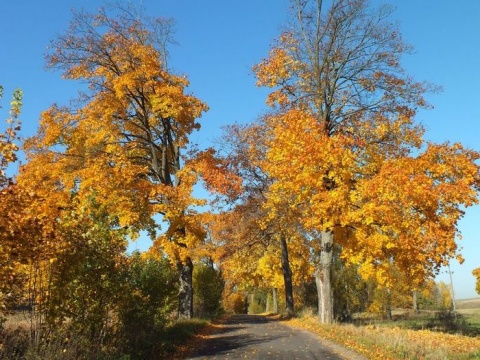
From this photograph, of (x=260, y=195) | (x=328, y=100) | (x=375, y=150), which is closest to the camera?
(x=375, y=150)

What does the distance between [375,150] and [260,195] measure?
462 inches

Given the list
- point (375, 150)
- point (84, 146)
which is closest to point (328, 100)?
point (375, 150)

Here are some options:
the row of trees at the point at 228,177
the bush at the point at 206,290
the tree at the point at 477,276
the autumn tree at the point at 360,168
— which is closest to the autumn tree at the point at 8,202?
the row of trees at the point at 228,177

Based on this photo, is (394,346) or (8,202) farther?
(394,346)

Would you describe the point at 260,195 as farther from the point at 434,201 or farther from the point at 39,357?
the point at 39,357

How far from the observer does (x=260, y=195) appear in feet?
98.0

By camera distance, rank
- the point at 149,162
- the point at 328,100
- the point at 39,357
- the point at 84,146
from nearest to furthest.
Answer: the point at 39,357 → the point at 328,100 → the point at 84,146 → the point at 149,162

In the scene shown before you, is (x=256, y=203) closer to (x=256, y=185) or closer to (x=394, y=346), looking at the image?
(x=256, y=185)

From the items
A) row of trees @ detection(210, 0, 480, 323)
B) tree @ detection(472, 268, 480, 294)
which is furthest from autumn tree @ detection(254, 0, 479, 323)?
tree @ detection(472, 268, 480, 294)

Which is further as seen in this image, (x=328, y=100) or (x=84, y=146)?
(x=84, y=146)

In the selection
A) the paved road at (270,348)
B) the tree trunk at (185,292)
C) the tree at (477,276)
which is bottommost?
the paved road at (270,348)

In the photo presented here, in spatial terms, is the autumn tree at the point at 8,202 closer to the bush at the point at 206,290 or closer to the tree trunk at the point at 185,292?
the tree trunk at the point at 185,292

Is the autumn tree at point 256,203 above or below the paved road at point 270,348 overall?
above

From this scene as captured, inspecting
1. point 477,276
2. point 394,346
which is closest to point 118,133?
point 394,346
